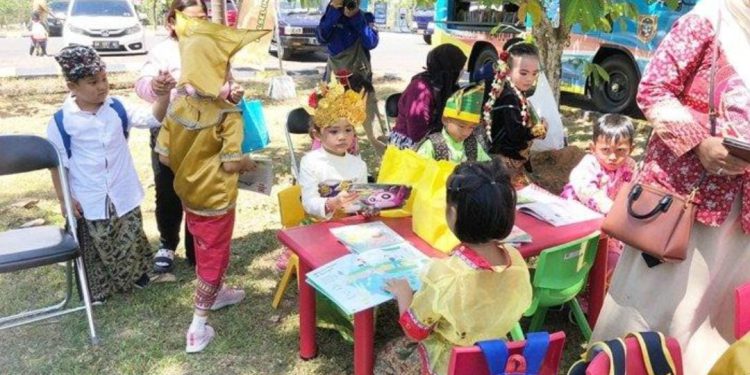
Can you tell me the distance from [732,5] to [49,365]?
314 centimetres

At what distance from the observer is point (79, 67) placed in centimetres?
295

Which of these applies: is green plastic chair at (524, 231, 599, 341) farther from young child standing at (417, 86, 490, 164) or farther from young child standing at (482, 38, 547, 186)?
young child standing at (482, 38, 547, 186)

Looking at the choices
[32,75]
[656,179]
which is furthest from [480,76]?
[32,75]

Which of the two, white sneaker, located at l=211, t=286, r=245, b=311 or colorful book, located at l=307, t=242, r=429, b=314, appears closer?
colorful book, located at l=307, t=242, r=429, b=314

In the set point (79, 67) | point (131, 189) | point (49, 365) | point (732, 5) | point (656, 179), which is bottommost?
point (49, 365)

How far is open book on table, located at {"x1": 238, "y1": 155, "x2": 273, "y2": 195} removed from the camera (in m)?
3.02

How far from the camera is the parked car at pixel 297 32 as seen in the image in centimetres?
1404

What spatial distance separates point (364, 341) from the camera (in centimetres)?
228

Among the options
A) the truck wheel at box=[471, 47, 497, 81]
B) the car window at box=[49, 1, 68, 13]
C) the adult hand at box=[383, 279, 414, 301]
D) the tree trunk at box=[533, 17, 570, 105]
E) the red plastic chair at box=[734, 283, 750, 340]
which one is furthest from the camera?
the car window at box=[49, 1, 68, 13]

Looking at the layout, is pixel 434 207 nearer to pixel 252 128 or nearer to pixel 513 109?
pixel 252 128

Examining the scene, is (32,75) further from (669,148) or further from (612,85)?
(669,148)

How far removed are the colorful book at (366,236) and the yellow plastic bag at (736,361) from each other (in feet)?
4.45

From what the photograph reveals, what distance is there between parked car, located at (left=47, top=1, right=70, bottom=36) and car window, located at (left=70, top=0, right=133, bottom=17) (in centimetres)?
353

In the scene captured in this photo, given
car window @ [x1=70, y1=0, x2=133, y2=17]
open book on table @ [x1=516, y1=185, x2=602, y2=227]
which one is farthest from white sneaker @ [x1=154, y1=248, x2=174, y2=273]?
car window @ [x1=70, y1=0, x2=133, y2=17]
